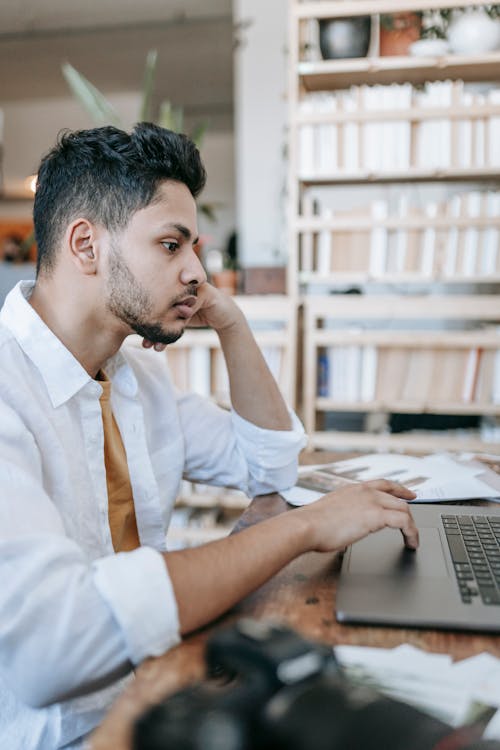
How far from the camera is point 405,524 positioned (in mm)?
784

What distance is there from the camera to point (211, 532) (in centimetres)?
255

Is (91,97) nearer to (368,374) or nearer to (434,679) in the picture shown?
(368,374)

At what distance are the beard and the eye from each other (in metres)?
0.06

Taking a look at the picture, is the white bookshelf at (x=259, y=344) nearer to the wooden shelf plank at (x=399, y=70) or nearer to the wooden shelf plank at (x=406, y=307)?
the wooden shelf plank at (x=406, y=307)

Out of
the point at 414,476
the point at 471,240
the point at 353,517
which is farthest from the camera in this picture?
the point at 471,240

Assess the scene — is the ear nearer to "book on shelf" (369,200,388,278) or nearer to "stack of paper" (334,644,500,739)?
"stack of paper" (334,644,500,739)

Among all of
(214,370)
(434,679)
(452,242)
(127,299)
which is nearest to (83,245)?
(127,299)

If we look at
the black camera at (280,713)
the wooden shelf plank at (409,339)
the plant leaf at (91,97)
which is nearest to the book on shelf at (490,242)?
the wooden shelf plank at (409,339)

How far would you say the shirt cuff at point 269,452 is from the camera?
1.14 m

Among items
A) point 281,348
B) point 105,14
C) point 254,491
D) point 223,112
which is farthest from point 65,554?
point 223,112

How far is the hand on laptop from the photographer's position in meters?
0.75

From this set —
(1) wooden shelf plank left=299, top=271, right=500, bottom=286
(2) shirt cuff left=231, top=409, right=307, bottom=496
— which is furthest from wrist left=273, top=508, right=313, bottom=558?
(1) wooden shelf plank left=299, top=271, right=500, bottom=286

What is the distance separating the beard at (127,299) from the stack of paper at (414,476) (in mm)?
353

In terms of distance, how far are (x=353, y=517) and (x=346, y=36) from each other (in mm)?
2291
